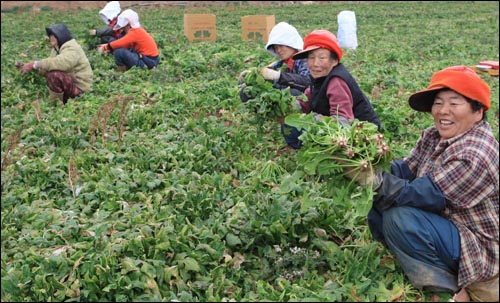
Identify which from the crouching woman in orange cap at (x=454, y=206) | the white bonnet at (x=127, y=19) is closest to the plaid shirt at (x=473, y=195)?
the crouching woman in orange cap at (x=454, y=206)

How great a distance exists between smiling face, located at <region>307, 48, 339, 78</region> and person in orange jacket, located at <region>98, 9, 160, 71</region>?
4.76 m

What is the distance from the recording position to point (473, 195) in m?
2.84

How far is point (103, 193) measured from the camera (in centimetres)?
423

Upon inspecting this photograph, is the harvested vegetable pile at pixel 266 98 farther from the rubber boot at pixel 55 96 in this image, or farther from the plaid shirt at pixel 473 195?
Result: the rubber boot at pixel 55 96

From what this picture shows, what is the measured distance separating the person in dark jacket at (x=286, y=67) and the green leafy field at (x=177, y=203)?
1.15 ft

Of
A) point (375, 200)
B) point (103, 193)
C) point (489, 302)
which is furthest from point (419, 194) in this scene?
point (103, 193)

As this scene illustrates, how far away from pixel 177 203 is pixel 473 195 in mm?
1988

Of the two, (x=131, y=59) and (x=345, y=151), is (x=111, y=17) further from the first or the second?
(x=345, y=151)

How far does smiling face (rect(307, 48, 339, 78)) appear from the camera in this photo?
14.1 feet

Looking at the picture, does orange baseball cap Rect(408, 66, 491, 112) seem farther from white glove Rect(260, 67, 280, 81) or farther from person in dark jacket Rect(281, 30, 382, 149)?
white glove Rect(260, 67, 280, 81)

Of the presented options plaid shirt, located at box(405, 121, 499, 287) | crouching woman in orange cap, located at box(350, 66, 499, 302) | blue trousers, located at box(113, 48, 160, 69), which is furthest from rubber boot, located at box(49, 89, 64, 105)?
plaid shirt, located at box(405, 121, 499, 287)

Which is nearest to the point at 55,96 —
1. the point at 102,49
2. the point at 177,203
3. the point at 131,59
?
the point at 131,59

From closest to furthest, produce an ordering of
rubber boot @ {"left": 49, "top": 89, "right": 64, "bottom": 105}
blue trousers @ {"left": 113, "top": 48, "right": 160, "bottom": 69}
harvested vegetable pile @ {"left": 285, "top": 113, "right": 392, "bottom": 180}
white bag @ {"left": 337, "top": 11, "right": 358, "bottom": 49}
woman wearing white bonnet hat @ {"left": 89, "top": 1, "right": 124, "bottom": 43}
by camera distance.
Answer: harvested vegetable pile @ {"left": 285, "top": 113, "right": 392, "bottom": 180} < rubber boot @ {"left": 49, "top": 89, "right": 64, "bottom": 105} < blue trousers @ {"left": 113, "top": 48, "right": 160, "bottom": 69} < woman wearing white bonnet hat @ {"left": 89, "top": 1, "right": 124, "bottom": 43} < white bag @ {"left": 337, "top": 11, "right": 358, "bottom": 49}

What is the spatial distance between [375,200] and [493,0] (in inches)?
921
